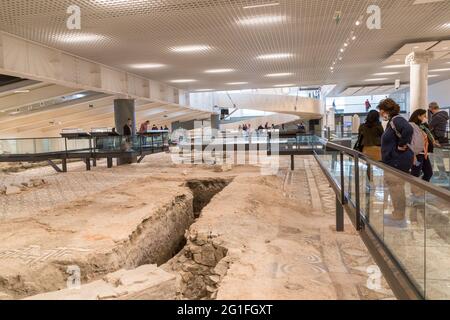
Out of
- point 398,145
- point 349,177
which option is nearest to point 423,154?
point 398,145

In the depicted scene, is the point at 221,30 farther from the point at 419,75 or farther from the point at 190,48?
the point at 419,75

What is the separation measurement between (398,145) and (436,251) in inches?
95.5

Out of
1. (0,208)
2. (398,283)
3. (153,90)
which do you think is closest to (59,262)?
(398,283)

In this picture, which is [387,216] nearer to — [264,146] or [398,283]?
[398,283]

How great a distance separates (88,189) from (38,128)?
18.8 m

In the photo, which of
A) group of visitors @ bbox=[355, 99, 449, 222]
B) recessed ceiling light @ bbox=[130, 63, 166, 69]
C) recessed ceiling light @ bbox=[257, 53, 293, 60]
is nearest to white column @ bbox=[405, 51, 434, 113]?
recessed ceiling light @ bbox=[257, 53, 293, 60]

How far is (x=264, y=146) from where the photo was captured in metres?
17.8

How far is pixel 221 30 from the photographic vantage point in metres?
9.78

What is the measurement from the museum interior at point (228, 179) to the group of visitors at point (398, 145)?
2 centimetres

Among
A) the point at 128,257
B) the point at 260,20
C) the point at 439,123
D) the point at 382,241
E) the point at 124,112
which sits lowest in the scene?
the point at 128,257

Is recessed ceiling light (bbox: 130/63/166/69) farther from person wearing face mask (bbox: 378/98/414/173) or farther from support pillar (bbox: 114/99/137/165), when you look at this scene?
person wearing face mask (bbox: 378/98/414/173)

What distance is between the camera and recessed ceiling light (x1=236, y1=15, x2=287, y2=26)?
8.88 m

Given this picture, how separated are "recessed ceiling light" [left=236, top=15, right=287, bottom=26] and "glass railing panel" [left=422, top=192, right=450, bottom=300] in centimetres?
742

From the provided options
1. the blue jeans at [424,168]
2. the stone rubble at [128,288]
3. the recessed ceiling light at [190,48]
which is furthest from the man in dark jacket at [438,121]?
the recessed ceiling light at [190,48]
